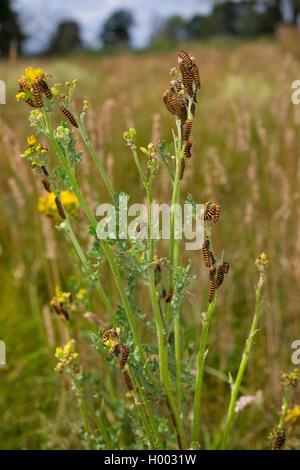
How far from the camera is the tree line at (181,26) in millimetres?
21531

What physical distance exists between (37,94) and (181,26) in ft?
132

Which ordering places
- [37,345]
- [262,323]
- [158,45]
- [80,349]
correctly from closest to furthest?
[80,349]
[262,323]
[37,345]
[158,45]

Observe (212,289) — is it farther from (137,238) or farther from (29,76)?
(29,76)

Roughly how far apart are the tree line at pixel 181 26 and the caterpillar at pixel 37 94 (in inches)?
845

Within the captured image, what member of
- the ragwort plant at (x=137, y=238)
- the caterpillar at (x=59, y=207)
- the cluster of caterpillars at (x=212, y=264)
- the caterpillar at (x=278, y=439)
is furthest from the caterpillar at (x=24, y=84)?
the caterpillar at (x=278, y=439)

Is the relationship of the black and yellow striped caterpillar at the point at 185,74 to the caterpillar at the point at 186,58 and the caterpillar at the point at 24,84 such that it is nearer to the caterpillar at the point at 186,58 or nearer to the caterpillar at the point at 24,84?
the caterpillar at the point at 186,58

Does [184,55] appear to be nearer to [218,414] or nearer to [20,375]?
[218,414]

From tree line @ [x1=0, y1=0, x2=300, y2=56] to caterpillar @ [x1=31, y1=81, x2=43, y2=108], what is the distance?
2145 centimetres

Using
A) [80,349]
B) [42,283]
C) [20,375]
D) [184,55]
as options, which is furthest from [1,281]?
[184,55]

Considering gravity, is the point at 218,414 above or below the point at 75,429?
below

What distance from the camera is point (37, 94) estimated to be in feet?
1.95

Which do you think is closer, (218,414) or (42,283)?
(218,414)
